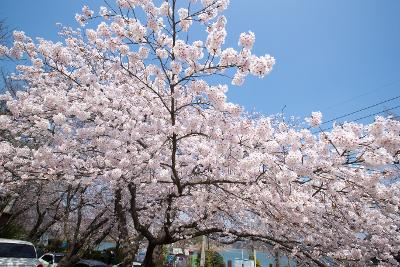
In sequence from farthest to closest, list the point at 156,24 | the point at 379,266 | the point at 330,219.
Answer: the point at 379,266
the point at 330,219
the point at 156,24

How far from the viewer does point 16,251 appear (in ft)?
27.5

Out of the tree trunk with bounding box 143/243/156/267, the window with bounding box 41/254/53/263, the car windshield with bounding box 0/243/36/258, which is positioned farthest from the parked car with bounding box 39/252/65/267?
the tree trunk with bounding box 143/243/156/267

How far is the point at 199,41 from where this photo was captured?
17.8 feet

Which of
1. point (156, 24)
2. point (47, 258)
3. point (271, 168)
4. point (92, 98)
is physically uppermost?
point (156, 24)

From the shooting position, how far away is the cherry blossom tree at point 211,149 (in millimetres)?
5102

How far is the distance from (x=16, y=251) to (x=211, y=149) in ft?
19.6

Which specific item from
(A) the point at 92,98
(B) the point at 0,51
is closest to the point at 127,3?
(A) the point at 92,98

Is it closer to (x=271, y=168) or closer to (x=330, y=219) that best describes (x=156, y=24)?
(x=271, y=168)

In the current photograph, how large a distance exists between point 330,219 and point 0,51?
8.25 metres

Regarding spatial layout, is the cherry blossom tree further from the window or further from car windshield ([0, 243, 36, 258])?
the window

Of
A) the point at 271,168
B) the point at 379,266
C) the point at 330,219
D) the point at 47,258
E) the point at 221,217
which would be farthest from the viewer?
the point at 47,258

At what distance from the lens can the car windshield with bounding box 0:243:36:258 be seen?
8180 mm

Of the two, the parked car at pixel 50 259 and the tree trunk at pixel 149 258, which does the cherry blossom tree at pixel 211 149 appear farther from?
the parked car at pixel 50 259

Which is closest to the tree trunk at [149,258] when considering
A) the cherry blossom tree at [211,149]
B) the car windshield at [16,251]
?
the cherry blossom tree at [211,149]
